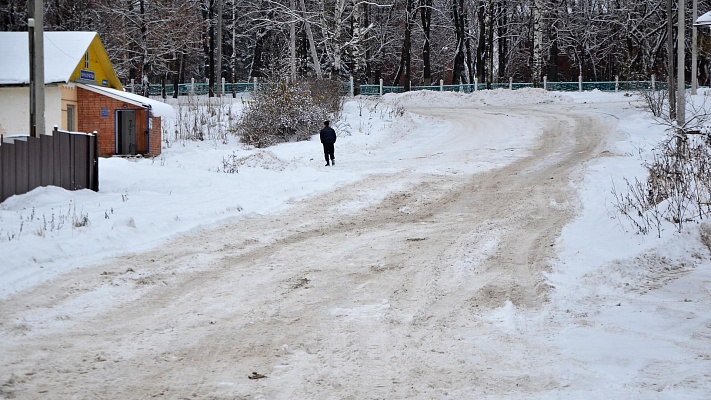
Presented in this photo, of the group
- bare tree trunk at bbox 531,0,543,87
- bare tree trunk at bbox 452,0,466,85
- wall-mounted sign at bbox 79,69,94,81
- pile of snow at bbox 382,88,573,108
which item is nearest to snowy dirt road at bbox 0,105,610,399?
wall-mounted sign at bbox 79,69,94,81

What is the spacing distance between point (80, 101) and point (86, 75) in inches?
46.9

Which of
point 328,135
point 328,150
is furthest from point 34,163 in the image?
point 328,150

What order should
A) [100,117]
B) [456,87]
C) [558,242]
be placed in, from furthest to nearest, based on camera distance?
[456,87] → [100,117] → [558,242]

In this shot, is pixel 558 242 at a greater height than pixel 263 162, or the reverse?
pixel 263 162

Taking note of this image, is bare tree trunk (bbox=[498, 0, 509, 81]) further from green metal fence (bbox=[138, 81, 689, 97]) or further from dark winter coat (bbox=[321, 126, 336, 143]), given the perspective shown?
dark winter coat (bbox=[321, 126, 336, 143])

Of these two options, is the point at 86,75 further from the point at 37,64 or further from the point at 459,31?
the point at 459,31

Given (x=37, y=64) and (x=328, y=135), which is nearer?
(x=37, y=64)

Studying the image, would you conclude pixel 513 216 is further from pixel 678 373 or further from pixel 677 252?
pixel 678 373

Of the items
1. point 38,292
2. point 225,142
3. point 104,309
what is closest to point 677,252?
point 104,309

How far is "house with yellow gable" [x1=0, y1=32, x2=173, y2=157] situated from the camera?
98.3 ft

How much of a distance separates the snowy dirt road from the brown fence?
182 inches

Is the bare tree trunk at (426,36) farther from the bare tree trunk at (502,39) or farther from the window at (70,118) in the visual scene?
the window at (70,118)

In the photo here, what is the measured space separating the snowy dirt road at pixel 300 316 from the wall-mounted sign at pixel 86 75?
75.7 feet

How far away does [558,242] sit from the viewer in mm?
10344
